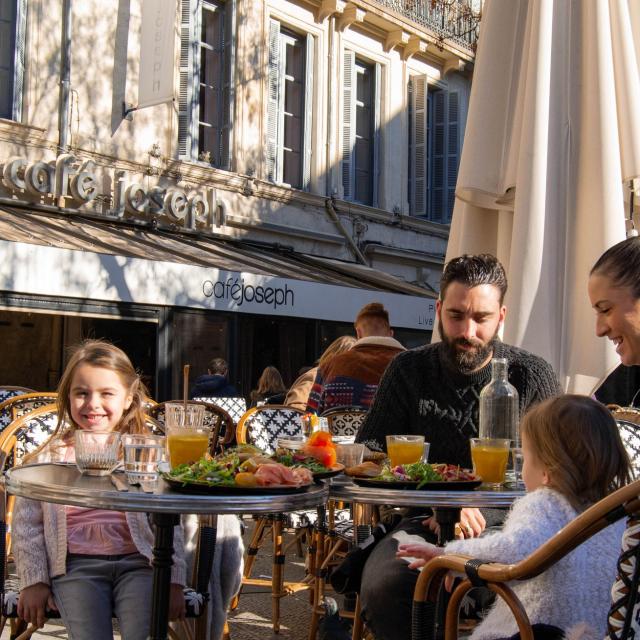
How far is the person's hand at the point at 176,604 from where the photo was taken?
2785 millimetres

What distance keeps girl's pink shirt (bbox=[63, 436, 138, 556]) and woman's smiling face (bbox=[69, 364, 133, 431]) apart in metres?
0.29

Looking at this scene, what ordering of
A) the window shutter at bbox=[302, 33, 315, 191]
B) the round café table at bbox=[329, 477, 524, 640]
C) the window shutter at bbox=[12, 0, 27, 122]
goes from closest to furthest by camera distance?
the round café table at bbox=[329, 477, 524, 640]
the window shutter at bbox=[12, 0, 27, 122]
the window shutter at bbox=[302, 33, 315, 191]

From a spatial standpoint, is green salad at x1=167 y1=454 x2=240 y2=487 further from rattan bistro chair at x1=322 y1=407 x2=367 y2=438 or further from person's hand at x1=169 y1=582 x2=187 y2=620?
rattan bistro chair at x1=322 y1=407 x2=367 y2=438

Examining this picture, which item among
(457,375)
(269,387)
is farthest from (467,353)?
(269,387)

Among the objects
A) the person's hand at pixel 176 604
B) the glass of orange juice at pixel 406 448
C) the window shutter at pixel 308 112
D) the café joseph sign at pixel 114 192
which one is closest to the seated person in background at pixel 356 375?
the glass of orange juice at pixel 406 448

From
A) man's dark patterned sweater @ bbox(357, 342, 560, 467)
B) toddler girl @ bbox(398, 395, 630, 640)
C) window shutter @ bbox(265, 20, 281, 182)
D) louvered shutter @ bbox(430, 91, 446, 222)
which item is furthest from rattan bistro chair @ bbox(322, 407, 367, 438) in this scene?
louvered shutter @ bbox(430, 91, 446, 222)

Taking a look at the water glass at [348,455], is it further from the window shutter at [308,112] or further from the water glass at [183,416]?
the window shutter at [308,112]

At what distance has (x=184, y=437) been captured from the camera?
2.65 m

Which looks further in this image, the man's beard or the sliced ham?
the man's beard

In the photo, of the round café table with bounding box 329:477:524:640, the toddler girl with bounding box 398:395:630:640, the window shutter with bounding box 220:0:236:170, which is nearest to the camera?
the toddler girl with bounding box 398:395:630:640

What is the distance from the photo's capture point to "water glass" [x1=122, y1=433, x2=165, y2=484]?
2551 millimetres

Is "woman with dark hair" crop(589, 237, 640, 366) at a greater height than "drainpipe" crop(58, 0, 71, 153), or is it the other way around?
"drainpipe" crop(58, 0, 71, 153)

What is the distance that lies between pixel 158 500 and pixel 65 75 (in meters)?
11.2

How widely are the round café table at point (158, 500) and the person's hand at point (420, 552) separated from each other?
230 millimetres
